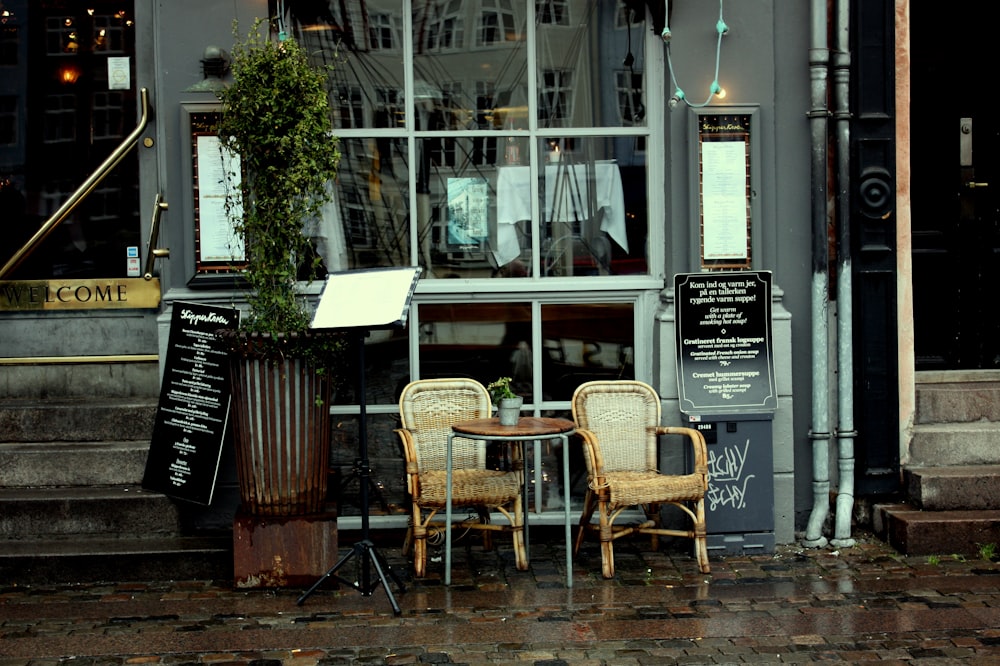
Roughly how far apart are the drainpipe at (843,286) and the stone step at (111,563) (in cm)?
366

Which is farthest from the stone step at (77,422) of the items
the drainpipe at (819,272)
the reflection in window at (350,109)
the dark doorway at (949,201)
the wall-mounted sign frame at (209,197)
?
the dark doorway at (949,201)

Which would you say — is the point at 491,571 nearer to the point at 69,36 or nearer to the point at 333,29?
the point at 333,29

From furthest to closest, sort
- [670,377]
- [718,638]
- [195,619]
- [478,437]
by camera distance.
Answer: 1. [670,377]
2. [478,437]
3. [195,619]
4. [718,638]

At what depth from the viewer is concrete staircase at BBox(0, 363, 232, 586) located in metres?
6.81

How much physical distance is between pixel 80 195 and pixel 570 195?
3124 mm

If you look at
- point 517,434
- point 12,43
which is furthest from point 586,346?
point 12,43

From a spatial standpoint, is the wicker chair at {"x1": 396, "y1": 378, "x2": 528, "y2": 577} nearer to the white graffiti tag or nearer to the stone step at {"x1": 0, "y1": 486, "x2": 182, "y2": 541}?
the white graffiti tag

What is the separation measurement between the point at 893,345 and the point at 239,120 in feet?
13.6

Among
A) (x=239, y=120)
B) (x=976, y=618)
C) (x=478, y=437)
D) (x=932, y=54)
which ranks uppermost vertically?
(x=932, y=54)

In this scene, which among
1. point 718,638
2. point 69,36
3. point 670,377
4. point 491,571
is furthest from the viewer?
point 69,36

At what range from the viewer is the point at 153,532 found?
7.15m

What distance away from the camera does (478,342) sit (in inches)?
305

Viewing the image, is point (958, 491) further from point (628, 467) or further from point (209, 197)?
point (209, 197)

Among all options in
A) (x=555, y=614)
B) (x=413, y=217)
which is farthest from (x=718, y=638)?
(x=413, y=217)
